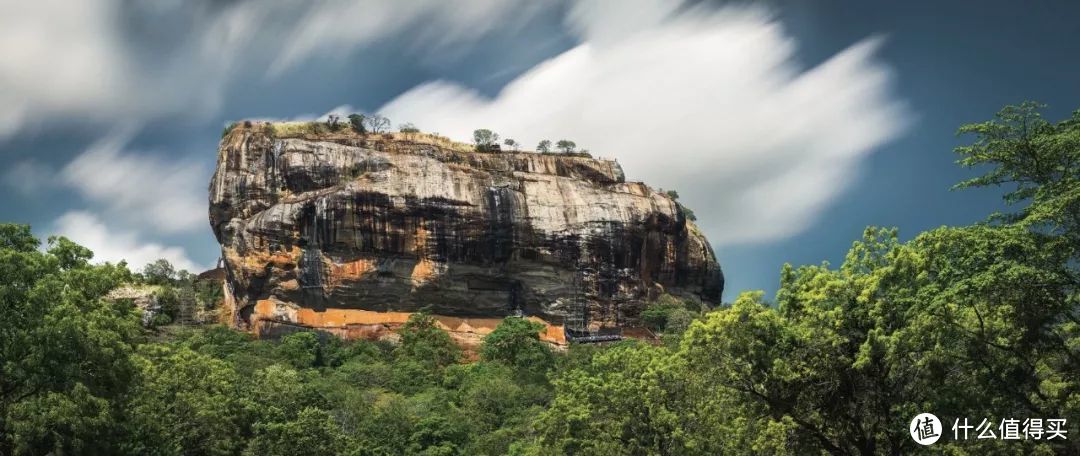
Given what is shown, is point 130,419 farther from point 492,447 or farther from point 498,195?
point 498,195

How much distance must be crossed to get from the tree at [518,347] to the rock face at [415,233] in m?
6.70

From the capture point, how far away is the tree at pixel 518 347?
51094 mm

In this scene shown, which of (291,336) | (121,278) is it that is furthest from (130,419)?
(291,336)

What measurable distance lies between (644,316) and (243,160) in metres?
30.5

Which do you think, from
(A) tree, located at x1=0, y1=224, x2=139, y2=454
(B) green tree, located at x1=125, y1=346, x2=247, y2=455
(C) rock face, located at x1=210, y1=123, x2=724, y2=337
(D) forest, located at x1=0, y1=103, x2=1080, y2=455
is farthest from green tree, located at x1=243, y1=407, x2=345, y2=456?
(C) rock face, located at x1=210, y1=123, x2=724, y2=337

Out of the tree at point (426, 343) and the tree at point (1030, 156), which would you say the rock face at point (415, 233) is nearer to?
the tree at point (426, 343)

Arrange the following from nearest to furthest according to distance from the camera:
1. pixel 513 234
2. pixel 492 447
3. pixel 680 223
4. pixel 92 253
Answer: pixel 92 253
pixel 492 447
pixel 513 234
pixel 680 223

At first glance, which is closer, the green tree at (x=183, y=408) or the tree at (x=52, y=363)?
the tree at (x=52, y=363)

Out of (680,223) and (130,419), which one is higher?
(680,223)

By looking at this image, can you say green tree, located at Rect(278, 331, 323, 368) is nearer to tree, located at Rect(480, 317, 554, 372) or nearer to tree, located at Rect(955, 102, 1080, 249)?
tree, located at Rect(480, 317, 554, 372)

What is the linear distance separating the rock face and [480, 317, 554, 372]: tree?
22.0 feet

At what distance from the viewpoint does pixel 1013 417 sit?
15711mm

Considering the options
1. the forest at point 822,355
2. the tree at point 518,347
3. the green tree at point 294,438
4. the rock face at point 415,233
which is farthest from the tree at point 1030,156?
the rock face at point 415,233

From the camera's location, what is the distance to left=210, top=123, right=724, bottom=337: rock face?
5859cm
